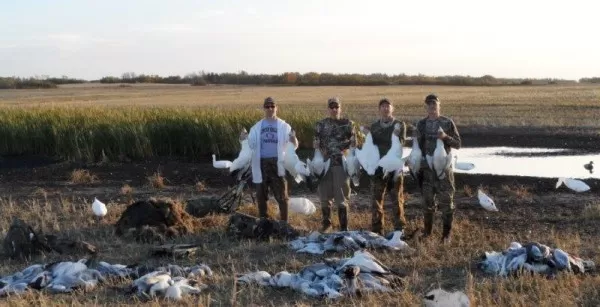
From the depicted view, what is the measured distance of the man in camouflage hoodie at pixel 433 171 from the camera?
27.6 feet

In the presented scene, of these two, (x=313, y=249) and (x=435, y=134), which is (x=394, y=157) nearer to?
(x=435, y=134)

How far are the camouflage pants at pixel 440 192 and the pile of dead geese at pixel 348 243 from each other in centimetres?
62

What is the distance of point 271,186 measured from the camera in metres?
9.49

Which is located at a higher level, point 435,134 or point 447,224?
point 435,134

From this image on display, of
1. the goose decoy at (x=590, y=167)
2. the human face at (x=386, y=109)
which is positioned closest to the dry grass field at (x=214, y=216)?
the human face at (x=386, y=109)

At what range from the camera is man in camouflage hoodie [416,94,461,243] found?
8.40 meters

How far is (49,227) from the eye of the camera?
9.97 metres

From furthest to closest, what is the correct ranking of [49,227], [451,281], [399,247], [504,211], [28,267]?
[504,211], [49,227], [399,247], [28,267], [451,281]

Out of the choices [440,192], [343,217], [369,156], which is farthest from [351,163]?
[440,192]

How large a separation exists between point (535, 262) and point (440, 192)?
1.72m

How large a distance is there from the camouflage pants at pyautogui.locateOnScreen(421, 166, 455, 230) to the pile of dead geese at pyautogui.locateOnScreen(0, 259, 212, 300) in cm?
294

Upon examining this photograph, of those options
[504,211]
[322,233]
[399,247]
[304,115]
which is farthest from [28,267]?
[304,115]

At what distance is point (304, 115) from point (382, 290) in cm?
1342

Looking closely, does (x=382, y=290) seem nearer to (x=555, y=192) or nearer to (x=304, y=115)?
(x=555, y=192)
